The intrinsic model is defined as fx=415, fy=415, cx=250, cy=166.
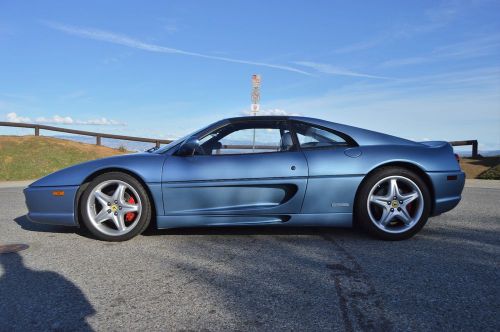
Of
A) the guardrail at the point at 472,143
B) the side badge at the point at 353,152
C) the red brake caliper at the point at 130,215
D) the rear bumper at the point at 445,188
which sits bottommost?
the red brake caliper at the point at 130,215

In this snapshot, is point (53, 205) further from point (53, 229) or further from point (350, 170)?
point (350, 170)

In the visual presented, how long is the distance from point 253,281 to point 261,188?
1.21 metres

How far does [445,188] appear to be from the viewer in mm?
4055

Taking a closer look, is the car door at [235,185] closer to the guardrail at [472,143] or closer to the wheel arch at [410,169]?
the wheel arch at [410,169]

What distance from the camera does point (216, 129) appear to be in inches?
167

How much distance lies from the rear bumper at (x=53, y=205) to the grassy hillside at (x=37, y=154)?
32.3 ft

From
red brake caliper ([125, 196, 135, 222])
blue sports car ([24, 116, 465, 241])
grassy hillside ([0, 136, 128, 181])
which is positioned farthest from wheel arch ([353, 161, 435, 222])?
grassy hillside ([0, 136, 128, 181])

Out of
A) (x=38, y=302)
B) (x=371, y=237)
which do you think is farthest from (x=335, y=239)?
(x=38, y=302)

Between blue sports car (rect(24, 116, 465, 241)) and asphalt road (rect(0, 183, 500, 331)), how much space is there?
24cm

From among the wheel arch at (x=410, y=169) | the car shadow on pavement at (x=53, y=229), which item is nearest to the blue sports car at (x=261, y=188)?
the wheel arch at (x=410, y=169)

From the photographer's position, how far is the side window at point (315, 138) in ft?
13.5

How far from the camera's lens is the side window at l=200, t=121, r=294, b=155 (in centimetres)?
412

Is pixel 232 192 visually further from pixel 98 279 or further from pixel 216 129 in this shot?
pixel 98 279

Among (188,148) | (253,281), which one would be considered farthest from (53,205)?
(253,281)
